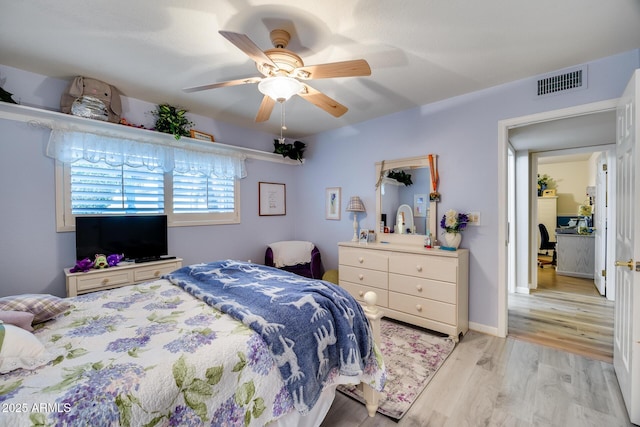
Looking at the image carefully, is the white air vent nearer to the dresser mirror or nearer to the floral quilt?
the dresser mirror

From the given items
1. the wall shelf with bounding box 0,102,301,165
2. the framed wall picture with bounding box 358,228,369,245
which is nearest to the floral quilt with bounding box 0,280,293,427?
the wall shelf with bounding box 0,102,301,165

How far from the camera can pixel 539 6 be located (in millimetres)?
1682

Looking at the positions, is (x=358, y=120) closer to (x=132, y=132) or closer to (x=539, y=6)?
(x=539, y=6)

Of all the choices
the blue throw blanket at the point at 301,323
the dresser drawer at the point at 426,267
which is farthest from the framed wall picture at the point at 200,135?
the dresser drawer at the point at 426,267

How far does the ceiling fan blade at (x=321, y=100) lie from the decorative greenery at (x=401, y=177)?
145cm

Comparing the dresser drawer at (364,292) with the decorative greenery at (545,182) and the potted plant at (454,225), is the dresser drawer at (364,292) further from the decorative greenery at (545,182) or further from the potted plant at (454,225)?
the decorative greenery at (545,182)

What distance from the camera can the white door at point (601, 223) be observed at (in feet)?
13.2

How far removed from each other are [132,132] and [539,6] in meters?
3.61

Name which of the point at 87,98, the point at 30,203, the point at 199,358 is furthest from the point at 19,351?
the point at 87,98

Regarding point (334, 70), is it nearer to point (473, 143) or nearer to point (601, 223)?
point (473, 143)

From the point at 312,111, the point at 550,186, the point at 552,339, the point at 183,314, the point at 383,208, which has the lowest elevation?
the point at 552,339

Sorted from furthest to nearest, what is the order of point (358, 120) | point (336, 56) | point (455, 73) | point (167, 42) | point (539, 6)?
1. point (358, 120)
2. point (455, 73)
3. point (336, 56)
4. point (167, 42)
5. point (539, 6)

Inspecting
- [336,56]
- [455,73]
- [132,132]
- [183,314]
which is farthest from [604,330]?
[132,132]

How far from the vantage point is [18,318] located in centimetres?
126
